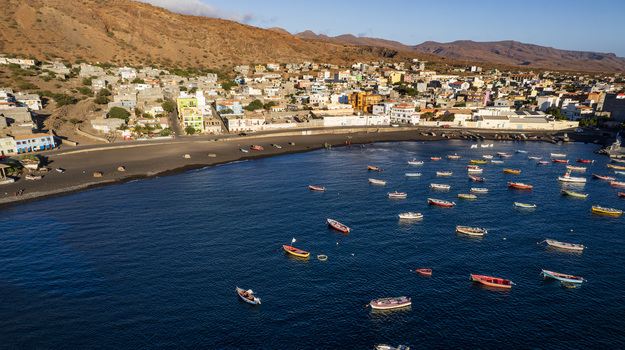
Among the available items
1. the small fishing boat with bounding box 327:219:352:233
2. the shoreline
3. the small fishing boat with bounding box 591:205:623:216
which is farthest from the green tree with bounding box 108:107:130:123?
the small fishing boat with bounding box 591:205:623:216

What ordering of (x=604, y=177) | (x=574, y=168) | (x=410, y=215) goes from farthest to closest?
(x=574, y=168) < (x=604, y=177) < (x=410, y=215)

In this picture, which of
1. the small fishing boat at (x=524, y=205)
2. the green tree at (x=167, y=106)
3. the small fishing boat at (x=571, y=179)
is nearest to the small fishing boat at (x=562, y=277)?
the small fishing boat at (x=524, y=205)

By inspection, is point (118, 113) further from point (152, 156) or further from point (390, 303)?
point (390, 303)

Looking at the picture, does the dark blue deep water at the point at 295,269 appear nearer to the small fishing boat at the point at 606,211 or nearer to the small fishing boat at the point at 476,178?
the small fishing boat at the point at 606,211

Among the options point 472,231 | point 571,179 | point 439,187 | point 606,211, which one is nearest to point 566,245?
point 472,231

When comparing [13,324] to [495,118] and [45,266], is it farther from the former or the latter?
[495,118]

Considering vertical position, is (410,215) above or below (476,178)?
above

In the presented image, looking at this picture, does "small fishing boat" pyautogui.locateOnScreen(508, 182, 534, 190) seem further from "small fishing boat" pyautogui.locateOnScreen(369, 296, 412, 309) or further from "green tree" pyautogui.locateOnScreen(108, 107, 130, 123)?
"green tree" pyautogui.locateOnScreen(108, 107, 130, 123)

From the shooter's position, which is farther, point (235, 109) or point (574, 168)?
point (235, 109)
